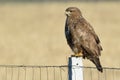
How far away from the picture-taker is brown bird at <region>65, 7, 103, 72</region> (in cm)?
1010

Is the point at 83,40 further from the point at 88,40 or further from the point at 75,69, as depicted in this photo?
the point at 75,69

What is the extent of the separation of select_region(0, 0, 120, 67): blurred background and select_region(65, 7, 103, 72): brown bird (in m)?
5.06

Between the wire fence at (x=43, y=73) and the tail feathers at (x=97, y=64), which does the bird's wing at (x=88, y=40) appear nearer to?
the tail feathers at (x=97, y=64)

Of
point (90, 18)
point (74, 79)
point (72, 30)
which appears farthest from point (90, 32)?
point (90, 18)

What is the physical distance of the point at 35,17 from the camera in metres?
16.2

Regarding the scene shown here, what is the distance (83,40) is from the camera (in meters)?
10.3

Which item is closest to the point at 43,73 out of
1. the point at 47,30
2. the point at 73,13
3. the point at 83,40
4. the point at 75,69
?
the point at 47,30

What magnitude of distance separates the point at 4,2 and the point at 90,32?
6201 millimetres

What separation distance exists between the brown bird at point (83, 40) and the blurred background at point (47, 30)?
506 centimetres

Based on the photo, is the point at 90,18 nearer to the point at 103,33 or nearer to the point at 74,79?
the point at 103,33

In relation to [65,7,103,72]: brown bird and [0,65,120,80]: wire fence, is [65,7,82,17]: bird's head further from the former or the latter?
[0,65,120,80]: wire fence

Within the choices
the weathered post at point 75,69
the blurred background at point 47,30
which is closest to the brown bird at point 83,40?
the weathered post at point 75,69

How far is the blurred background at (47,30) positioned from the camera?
16.0 m

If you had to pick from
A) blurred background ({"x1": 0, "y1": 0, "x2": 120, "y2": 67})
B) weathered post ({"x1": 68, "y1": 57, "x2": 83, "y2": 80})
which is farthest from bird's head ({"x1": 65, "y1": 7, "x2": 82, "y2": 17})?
blurred background ({"x1": 0, "y1": 0, "x2": 120, "y2": 67})
